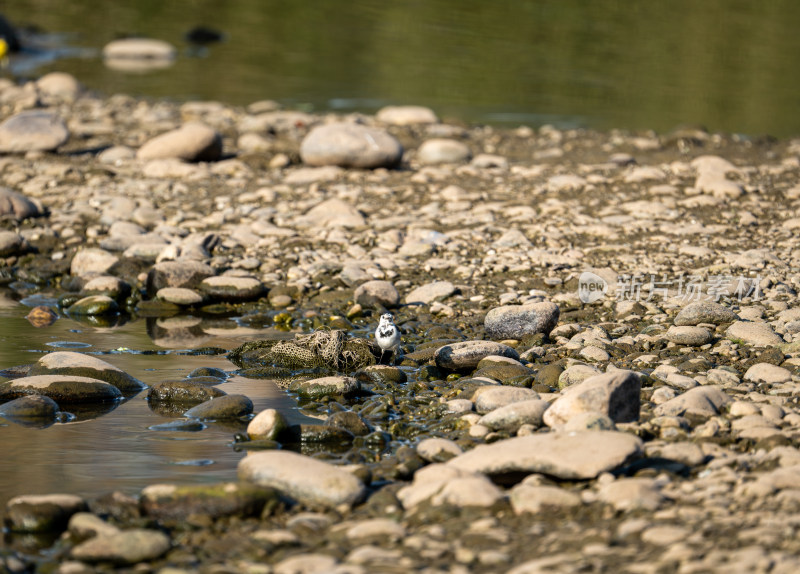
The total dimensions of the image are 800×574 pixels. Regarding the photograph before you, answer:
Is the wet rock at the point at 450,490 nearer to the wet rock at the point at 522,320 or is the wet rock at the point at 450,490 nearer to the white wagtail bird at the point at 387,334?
the white wagtail bird at the point at 387,334

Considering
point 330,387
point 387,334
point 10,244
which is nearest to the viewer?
point 330,387

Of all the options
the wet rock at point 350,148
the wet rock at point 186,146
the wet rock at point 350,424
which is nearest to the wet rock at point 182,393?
the wet rock at point 350,424

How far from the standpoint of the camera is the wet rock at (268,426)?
482 centimetres

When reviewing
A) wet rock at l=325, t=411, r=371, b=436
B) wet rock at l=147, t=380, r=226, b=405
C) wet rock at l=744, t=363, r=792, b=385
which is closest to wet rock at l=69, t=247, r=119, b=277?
wet rock at l=147, t=380, r=226, b=405

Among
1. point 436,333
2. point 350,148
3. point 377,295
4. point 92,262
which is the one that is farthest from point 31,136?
point 436,333

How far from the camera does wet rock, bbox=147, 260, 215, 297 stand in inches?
291

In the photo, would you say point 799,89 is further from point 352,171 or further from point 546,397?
point 546,397

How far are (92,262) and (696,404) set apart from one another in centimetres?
513

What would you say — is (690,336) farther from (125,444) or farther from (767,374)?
(125,444)

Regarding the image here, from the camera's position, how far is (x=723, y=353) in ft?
18.5

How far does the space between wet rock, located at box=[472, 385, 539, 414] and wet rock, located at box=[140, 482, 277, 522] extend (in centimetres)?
141

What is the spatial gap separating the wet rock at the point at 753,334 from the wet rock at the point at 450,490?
2.49m

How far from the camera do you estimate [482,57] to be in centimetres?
1931

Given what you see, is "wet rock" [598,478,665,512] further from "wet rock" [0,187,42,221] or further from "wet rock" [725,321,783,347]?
"wet rock" [0,187,42,221]
